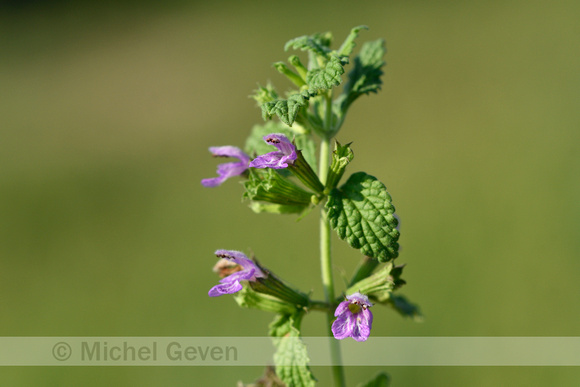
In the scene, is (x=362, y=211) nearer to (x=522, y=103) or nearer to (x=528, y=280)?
(x=528, y=280)

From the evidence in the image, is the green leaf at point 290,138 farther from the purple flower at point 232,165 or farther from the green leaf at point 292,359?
the green leaf at point 292,359

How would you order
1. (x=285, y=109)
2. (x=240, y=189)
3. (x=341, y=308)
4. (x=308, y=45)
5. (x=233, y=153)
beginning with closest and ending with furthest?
(x=285, y=109), (x=341, y=308), (x=308, y=45), (x=233, y=153), (x=240, y=189)

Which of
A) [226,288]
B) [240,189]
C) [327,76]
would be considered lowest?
[226,288]

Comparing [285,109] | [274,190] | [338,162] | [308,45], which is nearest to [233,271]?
[274,190]

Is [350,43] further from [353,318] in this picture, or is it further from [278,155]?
[353,318]

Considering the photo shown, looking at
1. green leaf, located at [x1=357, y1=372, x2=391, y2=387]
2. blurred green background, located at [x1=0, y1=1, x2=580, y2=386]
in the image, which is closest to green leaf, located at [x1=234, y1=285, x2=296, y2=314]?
green leaf, located at [x1=357, y1=372, x2=391, y2=387]

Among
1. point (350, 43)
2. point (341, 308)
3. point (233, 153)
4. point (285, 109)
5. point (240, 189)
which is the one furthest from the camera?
point (240, 189)
